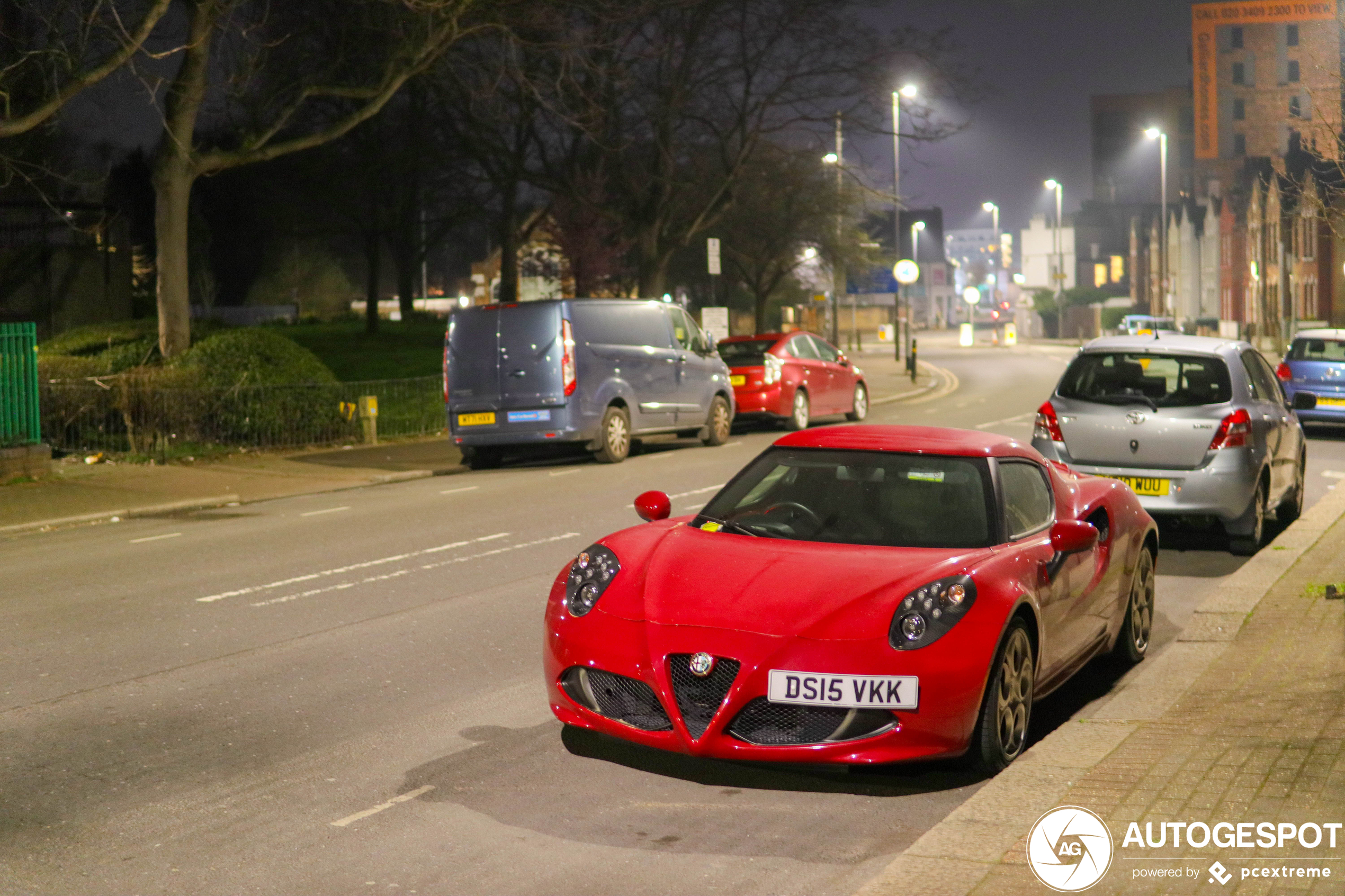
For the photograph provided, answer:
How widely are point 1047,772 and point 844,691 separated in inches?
33.8

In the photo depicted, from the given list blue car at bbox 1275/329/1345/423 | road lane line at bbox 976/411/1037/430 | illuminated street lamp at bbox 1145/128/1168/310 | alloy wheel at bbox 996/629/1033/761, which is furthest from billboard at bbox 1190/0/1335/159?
alloy wheel at bbox 996/629/1033/761

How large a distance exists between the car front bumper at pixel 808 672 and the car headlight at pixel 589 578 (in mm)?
372

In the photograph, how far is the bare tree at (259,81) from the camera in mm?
21484

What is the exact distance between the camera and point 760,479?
6.75m

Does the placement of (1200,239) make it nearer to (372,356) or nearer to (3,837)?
(372,356)

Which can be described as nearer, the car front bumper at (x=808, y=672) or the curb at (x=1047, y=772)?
the curb at (x=1047, y=772)

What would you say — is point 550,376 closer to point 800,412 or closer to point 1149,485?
point 800,412

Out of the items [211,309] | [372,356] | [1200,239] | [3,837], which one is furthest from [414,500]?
[1200,239]

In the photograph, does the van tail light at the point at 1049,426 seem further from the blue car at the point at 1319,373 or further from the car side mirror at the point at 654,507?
the blue car at the point at 1319,373

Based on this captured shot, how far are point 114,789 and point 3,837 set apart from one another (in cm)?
59

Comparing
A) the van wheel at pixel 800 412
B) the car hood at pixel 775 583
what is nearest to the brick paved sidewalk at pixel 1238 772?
the car hood at pixel 775 583

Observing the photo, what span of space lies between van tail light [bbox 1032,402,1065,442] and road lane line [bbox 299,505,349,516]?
688 cm

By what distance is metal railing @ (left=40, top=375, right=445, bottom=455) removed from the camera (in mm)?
19422

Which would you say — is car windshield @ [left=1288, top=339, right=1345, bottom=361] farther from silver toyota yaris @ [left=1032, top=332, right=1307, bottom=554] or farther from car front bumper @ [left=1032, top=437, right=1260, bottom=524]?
car front bumper @ [left=1032, top=437, right=1260, bottom=524]
